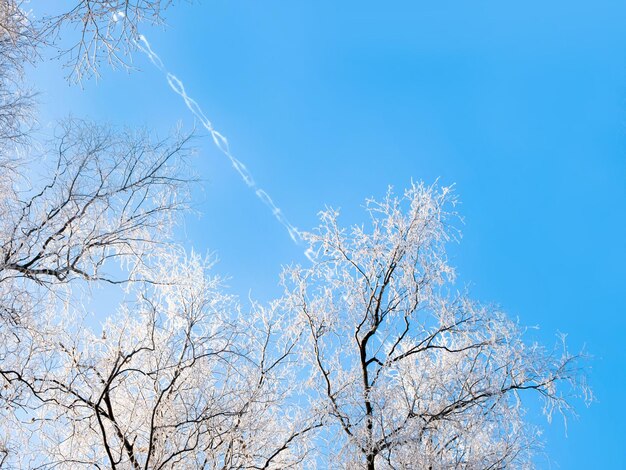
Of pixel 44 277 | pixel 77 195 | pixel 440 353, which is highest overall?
pixel 440 353

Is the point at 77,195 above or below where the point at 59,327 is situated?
above

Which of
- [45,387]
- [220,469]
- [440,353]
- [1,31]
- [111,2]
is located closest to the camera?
[111,2]

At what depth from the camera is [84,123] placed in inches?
238

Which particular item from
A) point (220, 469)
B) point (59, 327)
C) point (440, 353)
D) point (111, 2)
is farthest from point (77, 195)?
point (440, 353)

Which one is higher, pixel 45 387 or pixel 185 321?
pixel 185 321

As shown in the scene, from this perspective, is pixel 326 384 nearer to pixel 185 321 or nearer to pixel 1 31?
pixel 185 321

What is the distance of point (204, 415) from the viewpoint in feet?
23.3

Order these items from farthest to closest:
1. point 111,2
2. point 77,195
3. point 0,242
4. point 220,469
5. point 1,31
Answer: point 220,469
point 77,195
point 0,242
point 1,31
point 111,2

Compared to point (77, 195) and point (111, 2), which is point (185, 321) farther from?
point (111, 2)

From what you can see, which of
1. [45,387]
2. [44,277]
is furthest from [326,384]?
[44,277]

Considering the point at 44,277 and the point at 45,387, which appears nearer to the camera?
the point at 44,277

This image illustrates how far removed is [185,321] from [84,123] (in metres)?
2.56

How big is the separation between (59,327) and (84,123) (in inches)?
76.4

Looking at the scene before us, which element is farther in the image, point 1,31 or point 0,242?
point 0,242
